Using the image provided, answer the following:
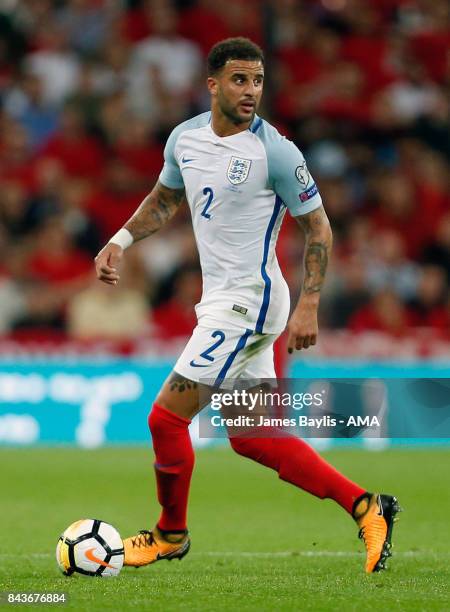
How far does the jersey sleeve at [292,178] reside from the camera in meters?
5.81

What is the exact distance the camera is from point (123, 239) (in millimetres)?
6191

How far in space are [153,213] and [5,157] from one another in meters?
9.04

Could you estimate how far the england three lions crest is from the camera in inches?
230

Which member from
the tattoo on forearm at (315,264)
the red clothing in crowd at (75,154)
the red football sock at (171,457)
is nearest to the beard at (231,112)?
the tattoo on forearm at (315,264)

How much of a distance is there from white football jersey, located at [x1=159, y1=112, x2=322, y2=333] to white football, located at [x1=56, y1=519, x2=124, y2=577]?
3.35 feet

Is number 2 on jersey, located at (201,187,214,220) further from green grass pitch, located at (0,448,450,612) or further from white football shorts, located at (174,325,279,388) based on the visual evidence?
green grass pitch, located at (0,448,450,612)

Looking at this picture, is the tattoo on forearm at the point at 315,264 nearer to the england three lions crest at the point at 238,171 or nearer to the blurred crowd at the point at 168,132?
the england three lions crest at the point at 238,171

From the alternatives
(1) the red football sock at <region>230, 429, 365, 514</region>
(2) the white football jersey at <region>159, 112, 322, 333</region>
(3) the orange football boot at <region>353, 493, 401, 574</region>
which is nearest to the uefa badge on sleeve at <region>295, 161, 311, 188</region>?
(2) the white football jersey at <region>159, 112, 322, 333</region>

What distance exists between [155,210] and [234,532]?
7.27ft

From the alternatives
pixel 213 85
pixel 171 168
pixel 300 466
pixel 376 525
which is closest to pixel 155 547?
pixel 300 466

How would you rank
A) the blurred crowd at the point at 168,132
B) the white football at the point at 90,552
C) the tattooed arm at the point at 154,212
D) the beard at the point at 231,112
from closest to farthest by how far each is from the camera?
the white football at the point at 90,552 → the beard at the point at 231,112 → the tattooed arm at the point at 154,212 → the blurred crowd at the point at 168,132

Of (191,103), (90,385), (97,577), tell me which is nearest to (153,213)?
(97,577)

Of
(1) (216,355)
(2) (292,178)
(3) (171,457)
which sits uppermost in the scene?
(2) (292,178)

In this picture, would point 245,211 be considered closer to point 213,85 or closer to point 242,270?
point 242,270
